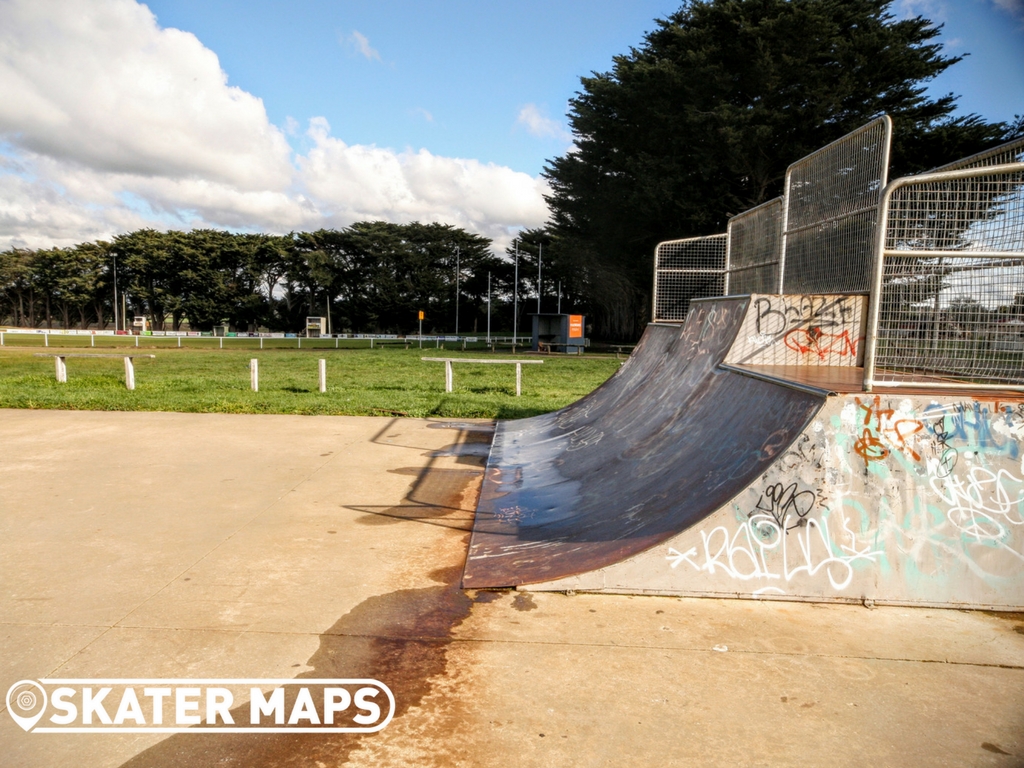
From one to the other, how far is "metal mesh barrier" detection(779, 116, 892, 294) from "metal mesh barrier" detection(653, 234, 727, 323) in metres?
2.85

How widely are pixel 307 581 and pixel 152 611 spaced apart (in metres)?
0.91

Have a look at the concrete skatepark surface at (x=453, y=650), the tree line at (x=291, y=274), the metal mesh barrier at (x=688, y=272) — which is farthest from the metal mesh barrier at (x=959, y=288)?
the tree line at (x=291, y=274)

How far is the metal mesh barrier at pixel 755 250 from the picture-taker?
7.67 meters

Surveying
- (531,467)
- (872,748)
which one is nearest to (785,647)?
(872,748)

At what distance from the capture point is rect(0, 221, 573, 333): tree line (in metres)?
72.9

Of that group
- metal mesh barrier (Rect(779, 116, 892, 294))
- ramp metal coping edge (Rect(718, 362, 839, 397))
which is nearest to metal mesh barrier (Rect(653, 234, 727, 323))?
metal mesh barrier (Rect(779, 116, 892, 294))

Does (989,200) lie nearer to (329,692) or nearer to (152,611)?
(329,692)

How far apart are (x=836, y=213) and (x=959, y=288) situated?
1319 mm

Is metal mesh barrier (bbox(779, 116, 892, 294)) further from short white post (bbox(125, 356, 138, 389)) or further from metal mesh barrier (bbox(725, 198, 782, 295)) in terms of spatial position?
short white post (bbox(125, 356, 138, 389))

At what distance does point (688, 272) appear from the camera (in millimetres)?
9859

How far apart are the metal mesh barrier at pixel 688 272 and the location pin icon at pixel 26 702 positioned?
847cm

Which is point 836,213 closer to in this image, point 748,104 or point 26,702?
point 26,702

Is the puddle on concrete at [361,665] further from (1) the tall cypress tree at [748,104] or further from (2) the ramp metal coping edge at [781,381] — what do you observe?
(1) the tall cypress tree at [748,104]

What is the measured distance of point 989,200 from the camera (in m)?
4.32
